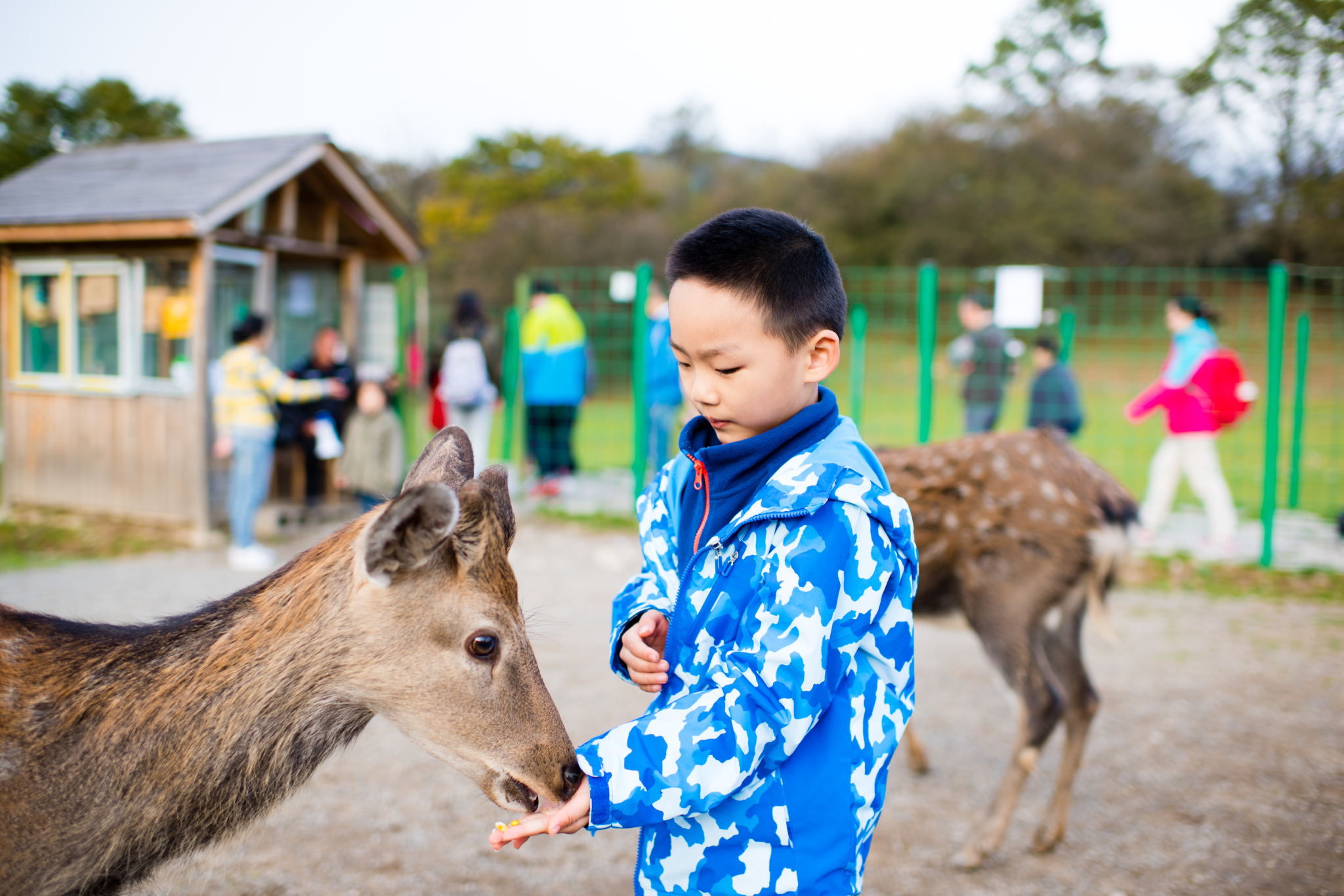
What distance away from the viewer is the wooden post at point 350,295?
1005cm

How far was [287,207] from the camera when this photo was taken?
9031 millimetres

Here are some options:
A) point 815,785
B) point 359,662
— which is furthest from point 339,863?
point 815,785

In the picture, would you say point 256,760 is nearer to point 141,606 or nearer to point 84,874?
point 84,874

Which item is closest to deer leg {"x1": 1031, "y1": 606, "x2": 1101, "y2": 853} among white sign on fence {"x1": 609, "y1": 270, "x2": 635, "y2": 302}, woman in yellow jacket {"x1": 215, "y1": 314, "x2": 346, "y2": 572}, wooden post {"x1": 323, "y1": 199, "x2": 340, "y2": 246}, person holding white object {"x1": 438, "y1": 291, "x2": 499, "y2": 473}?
woman in yellow jacket {"x1": 215, "y1": 314, "x2": 346, "y2": 572}

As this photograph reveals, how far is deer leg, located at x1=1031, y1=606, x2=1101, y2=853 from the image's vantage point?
11.8ft

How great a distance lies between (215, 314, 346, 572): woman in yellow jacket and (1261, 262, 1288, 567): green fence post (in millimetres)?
8197

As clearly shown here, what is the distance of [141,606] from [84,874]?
508cm

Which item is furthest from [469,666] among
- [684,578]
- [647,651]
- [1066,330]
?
[1066,330]

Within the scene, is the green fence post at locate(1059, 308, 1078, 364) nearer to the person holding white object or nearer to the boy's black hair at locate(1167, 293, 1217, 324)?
the boy's black hair at locate(1167, 293, 1217, 324)

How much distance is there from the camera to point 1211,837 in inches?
142

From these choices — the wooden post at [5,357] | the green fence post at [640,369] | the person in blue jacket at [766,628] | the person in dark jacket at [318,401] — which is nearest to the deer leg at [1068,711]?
the person in blue jacket at [766,628]

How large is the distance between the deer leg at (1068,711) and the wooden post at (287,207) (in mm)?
→ 8138

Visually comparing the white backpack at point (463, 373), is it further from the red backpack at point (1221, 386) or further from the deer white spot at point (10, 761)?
the deer white spot at point (10, 761)

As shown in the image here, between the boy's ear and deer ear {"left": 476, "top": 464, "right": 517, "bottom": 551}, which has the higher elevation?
the boy's ear
